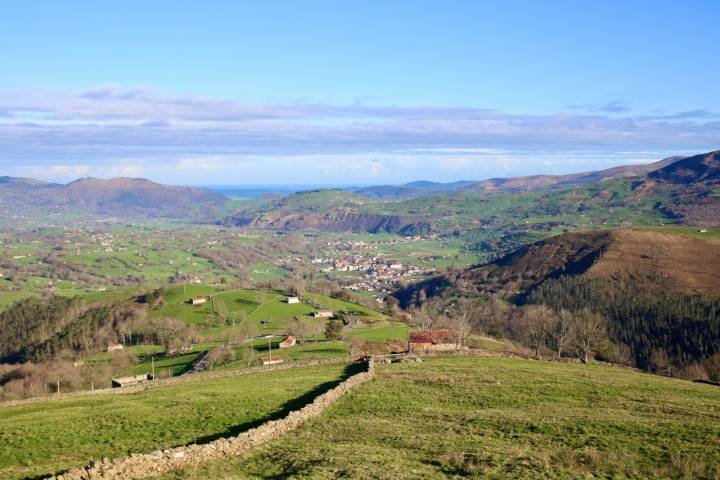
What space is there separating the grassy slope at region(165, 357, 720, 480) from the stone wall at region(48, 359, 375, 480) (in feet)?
2.55

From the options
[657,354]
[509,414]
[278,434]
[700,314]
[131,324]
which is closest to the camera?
[278,434]

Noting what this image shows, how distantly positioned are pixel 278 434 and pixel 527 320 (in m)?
110

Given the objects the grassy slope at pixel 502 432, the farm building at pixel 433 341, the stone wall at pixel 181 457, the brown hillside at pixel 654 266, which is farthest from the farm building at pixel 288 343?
the brown hillside at pixel 654 266

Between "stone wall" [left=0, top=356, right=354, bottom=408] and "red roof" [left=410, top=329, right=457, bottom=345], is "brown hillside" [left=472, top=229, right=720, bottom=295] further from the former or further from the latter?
"stone wall" [left=0, top=356, right=354, bottom=408]

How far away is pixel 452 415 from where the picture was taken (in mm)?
29875

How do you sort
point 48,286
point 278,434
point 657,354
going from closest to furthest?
point 278,434, point 657,354, point 48,286

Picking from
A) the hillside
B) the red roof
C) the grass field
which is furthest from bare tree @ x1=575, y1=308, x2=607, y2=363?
the grass field

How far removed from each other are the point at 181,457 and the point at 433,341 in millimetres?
55964

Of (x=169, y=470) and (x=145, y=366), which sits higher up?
(x=169, y=470)

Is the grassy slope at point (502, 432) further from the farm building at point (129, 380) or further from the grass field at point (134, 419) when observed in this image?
the farm building at point (129, 380)

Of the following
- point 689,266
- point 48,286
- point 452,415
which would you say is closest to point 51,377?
point 452,415

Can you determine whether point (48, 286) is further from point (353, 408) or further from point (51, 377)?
point (353, 408)

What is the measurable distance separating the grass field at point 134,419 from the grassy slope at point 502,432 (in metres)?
4.49

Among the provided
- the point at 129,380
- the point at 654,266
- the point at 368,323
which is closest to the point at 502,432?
the point at 129,380
